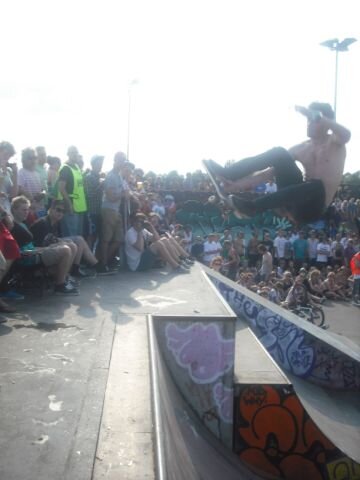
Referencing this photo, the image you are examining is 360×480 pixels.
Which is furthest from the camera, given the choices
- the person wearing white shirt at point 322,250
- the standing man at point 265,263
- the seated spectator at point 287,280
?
the seated spectator at point 287,280

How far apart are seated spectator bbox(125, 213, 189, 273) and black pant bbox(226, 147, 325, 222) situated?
6.36m

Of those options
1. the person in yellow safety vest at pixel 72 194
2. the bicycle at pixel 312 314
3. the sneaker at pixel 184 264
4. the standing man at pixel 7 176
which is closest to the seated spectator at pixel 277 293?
the bicycle at pixel 312 314

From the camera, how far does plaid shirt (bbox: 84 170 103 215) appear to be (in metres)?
9.01

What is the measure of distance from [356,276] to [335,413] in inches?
317

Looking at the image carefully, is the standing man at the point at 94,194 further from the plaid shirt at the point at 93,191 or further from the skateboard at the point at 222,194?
the skateboard at the point at 222,194

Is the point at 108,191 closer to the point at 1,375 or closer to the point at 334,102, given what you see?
the point at 1,375

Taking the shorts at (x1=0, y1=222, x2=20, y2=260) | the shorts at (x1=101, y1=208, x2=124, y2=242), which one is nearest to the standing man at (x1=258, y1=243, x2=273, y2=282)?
the shorts at (x1=101, y1=208, x2=124, y2=242)

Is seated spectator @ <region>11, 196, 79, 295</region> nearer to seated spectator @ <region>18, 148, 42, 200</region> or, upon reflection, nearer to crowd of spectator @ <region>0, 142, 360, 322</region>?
crowd of spectator @ <region>0, 142, 360, 322</region>

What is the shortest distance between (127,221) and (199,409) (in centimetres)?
472

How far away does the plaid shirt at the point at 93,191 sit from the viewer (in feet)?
29.6

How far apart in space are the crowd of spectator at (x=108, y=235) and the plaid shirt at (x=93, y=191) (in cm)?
2

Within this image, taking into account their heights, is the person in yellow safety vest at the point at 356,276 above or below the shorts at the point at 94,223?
below

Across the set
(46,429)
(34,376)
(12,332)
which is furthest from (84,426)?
(12,332)

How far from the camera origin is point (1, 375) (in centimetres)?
412
